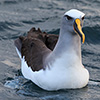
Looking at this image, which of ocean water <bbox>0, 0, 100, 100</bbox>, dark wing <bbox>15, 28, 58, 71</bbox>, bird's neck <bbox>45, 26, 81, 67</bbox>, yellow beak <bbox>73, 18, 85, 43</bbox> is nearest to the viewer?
yellow beak <bbox>73, 18, 85, 43</bbox>

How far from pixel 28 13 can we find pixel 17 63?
467cm

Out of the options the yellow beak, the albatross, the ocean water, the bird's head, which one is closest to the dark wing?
the albatross

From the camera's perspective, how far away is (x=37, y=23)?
14.0 meters

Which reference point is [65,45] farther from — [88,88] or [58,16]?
[58,16]

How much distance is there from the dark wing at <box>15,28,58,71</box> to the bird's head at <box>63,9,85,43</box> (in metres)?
1.13

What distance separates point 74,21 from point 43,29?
554cm

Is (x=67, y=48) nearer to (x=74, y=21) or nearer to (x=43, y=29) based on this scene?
(x=74, y=21)

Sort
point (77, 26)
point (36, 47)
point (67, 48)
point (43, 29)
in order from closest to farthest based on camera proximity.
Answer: point (77, 26), point (67, 48), point (36, 47), point (43, 29)

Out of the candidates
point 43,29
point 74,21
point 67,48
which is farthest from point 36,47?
point 43,29

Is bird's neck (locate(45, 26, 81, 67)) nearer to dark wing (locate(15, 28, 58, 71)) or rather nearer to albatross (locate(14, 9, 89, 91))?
albatross (locate(14, 9, 89, 91))

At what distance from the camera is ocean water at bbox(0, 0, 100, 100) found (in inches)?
335

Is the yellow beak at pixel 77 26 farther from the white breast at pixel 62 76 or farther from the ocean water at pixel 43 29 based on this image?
the ocean water at pixel 43 29

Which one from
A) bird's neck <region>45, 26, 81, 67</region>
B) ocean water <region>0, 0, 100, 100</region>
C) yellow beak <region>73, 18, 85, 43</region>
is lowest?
ocean water <region>0, 0, 100, 100</region>

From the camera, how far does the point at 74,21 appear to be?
779 cm
